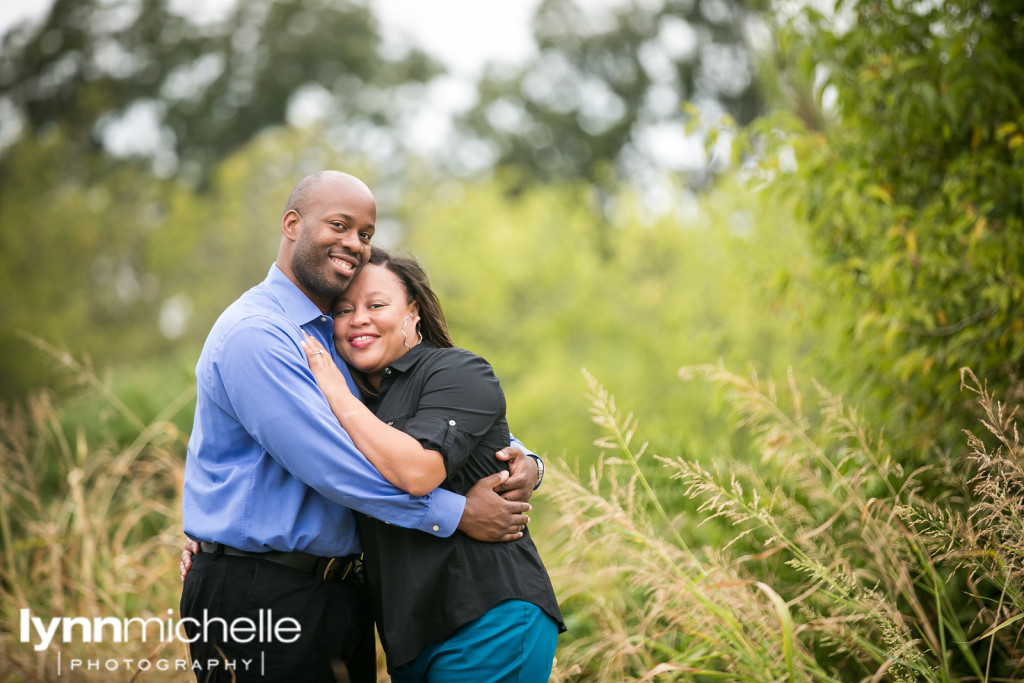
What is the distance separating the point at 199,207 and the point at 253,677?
20.6m

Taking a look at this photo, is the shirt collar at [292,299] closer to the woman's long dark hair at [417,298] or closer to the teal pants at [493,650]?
the woman's long dark hair at [417,298]

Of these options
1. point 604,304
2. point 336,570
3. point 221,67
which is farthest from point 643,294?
point 221,67

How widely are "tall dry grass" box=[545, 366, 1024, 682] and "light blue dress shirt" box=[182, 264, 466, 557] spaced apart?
Result: 96 centimetres

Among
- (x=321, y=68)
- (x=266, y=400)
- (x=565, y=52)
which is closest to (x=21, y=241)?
(x=266, y=400)

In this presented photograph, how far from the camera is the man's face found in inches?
128

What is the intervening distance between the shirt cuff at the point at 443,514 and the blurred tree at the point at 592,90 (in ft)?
87.6

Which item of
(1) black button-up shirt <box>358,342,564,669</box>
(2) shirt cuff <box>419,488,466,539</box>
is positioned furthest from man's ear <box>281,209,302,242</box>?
(2) shirt cuff <box>419,488,466,539</box>

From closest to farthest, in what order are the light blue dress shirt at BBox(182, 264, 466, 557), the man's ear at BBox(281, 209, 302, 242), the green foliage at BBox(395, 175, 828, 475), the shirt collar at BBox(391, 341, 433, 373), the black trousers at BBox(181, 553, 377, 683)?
the light blue dress shirt at BBox(182, 264, 466, 557) < the black trousers at BBox(181, 553, 377, 683) < the shirt collar at BBox(391, 341, 433, 373) < the man's ear at BBox(281, 209, 302, 242) < the green foliage at BBox(395, 175, 828, 475)

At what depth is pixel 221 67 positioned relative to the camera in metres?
30.1

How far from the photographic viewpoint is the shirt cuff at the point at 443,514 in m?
2.85

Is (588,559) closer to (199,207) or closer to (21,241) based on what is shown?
(21,241)

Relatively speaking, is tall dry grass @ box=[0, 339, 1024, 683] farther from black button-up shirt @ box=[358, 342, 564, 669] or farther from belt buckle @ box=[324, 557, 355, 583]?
belt buckle @ box=[324, 557, 355, 583]

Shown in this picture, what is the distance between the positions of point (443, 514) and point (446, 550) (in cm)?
14

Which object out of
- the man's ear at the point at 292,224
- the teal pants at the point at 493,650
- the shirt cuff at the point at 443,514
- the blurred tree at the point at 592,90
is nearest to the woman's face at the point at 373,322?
the man's ear at the point at 292,224
